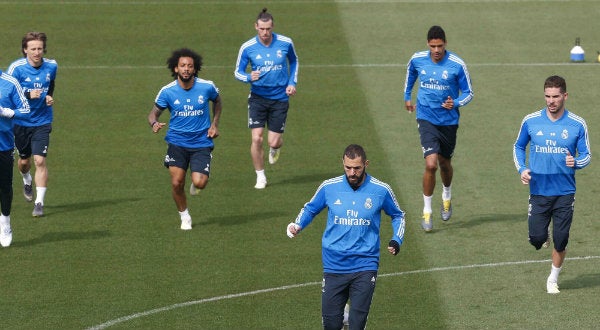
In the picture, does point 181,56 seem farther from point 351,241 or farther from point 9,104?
point 351,241

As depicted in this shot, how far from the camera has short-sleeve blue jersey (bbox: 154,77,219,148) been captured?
20.8m

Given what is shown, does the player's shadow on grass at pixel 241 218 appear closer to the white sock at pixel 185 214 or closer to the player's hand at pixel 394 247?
the white sock at pixel 185 214

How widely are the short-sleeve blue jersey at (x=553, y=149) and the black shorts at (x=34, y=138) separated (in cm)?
807

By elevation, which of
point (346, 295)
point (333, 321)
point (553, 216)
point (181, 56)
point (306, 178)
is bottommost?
point (333, 321)

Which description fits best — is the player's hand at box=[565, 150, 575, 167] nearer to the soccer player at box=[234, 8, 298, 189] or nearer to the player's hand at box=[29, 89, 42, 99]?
the soccer player at box=[234, 8, 298, 189]

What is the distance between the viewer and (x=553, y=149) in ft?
56.9

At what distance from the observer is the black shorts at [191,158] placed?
68.8 feet

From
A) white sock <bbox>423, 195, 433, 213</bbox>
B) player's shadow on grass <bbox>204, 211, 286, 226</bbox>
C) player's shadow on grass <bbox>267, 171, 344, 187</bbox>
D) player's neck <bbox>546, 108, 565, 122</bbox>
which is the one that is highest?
player's neck <bbox>546, 108, 565, 122</bbox>

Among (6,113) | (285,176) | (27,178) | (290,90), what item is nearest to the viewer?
(6,113)

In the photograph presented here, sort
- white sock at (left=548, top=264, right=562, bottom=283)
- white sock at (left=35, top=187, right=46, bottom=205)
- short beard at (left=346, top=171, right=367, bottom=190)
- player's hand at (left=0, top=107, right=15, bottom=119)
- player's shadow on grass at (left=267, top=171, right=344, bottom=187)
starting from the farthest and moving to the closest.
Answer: player's shadow on grass at (left=267, top=171, right=344, bottom=187) < white sock at (left=35, top=187, right=46, bottom=205) < player's hand at (left=0, top=107, right=15, bottom=119) < white sock at (left=548, top=264, right=562, bottom=283) < short beard at (left=346, top=171, right=367, bottom=190)

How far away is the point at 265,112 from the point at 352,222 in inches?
368

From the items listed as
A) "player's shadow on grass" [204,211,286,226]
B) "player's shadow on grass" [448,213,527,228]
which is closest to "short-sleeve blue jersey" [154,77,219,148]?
"player's shadow on grass" [204,211,286,226]

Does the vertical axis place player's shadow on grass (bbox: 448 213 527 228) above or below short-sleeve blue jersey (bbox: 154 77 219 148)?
below

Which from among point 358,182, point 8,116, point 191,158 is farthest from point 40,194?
point 358,182
